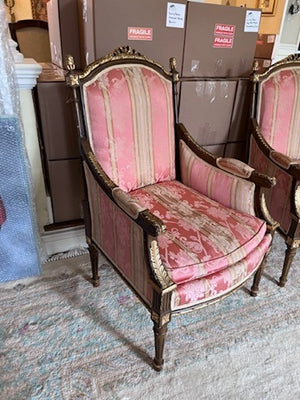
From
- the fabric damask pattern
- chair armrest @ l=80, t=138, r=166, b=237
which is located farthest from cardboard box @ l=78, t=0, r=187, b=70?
the fabric damask pattern

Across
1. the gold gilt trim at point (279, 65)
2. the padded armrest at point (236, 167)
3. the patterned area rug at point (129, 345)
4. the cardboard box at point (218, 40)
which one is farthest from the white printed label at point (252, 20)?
the patterned area rug at point (129, 345)

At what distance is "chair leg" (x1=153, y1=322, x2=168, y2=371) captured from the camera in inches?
41.4

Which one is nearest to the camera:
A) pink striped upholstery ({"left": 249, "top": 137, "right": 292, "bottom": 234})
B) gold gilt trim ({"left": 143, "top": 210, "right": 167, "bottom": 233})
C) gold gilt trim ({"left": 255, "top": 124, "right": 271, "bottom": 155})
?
gold gilt trim ({"left": 143, "top": 210, "right": 167, "bottom": 233})

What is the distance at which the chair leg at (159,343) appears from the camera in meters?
1.05

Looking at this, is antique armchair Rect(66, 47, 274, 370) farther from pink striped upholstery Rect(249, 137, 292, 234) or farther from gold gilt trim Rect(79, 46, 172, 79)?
pink striped upholstery Rect(249, 137, 292, 234)

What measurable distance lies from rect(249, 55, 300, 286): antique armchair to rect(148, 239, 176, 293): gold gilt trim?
776 mm

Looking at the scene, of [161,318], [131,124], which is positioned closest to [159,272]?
[161,318]

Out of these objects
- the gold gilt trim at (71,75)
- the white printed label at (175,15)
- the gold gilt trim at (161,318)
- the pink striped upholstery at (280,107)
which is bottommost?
the gold gilt trim at (161,318)

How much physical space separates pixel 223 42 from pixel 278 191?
81 centimetres

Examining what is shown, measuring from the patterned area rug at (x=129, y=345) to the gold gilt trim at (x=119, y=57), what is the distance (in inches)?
38.4

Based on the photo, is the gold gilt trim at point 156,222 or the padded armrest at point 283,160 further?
the padded armrest at point 283,160

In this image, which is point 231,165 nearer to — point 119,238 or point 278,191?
point 278,191

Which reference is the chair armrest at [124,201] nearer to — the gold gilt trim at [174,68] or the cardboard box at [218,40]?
the gold gilt trim at [174,68]

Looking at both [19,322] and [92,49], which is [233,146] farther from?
[19,322]
